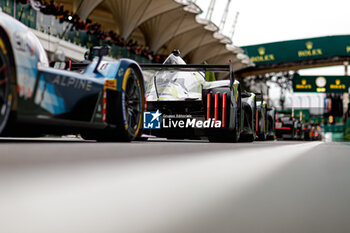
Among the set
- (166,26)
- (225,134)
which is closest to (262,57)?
(166,26)

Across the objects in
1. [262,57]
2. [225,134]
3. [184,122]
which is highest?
[262,57]

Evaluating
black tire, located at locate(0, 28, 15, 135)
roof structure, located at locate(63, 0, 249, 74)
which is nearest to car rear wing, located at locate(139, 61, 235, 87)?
black tire, located at locate(0, 28, 15, 135)

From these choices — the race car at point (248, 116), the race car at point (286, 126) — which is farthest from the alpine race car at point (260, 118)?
the race car at point (286, 126)

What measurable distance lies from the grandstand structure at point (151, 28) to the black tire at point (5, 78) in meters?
14.5

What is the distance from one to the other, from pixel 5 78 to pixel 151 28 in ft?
133

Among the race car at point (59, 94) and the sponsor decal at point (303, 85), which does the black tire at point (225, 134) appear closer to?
the race car at point (59, 94)

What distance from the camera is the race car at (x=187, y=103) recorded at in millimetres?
7613

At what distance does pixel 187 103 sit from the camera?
7645mm

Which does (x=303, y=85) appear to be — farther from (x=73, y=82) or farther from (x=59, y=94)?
(x=59, y=94)

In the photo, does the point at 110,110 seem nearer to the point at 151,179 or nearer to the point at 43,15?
the point at 151,179

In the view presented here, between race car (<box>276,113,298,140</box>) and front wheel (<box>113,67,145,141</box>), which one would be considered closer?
front wheel (<box>113,67,145,141</box>)

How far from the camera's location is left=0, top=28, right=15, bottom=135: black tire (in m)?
2.83

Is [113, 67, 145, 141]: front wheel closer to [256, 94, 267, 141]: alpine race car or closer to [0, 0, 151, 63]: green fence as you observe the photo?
[256, 94, 267, 141]: alpine race car

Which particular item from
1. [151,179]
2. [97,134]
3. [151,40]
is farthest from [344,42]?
[151,179]
